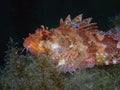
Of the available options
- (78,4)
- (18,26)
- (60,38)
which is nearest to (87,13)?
(78,4)

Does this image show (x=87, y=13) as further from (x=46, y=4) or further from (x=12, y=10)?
(x=12, y=10)

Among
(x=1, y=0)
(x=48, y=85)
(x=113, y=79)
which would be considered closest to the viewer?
(x=48, y=85)

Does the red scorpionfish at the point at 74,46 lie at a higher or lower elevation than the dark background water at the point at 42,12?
lower

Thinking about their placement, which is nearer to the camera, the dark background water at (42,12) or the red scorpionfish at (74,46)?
the red scorpionfish at (74,46)

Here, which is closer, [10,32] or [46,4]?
[10,32]

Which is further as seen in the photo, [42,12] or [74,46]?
[42,12]
